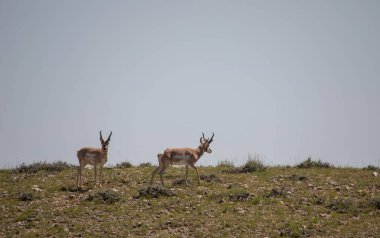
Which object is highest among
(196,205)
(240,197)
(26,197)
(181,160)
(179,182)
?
(181,160)

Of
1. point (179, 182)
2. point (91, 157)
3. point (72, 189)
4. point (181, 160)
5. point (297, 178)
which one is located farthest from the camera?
point (181, 160)

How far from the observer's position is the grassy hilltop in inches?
656

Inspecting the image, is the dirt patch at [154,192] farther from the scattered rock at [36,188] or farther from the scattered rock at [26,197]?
the scattered rock at [36,188]

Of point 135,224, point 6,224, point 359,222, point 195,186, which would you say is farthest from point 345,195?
point 6,224

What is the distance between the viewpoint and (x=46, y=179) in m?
24.0

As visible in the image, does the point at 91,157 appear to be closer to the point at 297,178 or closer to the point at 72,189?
the point at 72,189

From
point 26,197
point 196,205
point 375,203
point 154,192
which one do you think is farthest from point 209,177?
point 26,197

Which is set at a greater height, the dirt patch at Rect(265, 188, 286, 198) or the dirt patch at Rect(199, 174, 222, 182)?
the dirt patch at Rect(199, 174, 222, 182)

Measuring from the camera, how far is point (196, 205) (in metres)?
19.2

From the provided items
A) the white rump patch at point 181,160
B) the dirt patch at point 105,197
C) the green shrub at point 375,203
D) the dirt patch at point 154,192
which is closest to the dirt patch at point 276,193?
the green shrub at point 375,203

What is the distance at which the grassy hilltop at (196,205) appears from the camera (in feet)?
54.7

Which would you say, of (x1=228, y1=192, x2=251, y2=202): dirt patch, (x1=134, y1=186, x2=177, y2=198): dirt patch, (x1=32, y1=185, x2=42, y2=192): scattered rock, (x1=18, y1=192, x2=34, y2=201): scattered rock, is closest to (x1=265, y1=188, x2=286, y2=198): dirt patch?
(x1=228, y1=192, x2=251, y2=202): dirt patch

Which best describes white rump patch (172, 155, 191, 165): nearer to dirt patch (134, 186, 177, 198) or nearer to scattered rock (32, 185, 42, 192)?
dirt patch (134, 186, 177, 198)

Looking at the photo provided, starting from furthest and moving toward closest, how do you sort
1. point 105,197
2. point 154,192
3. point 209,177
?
1. point 209,177
2. point 154,192
3. point 105,197
